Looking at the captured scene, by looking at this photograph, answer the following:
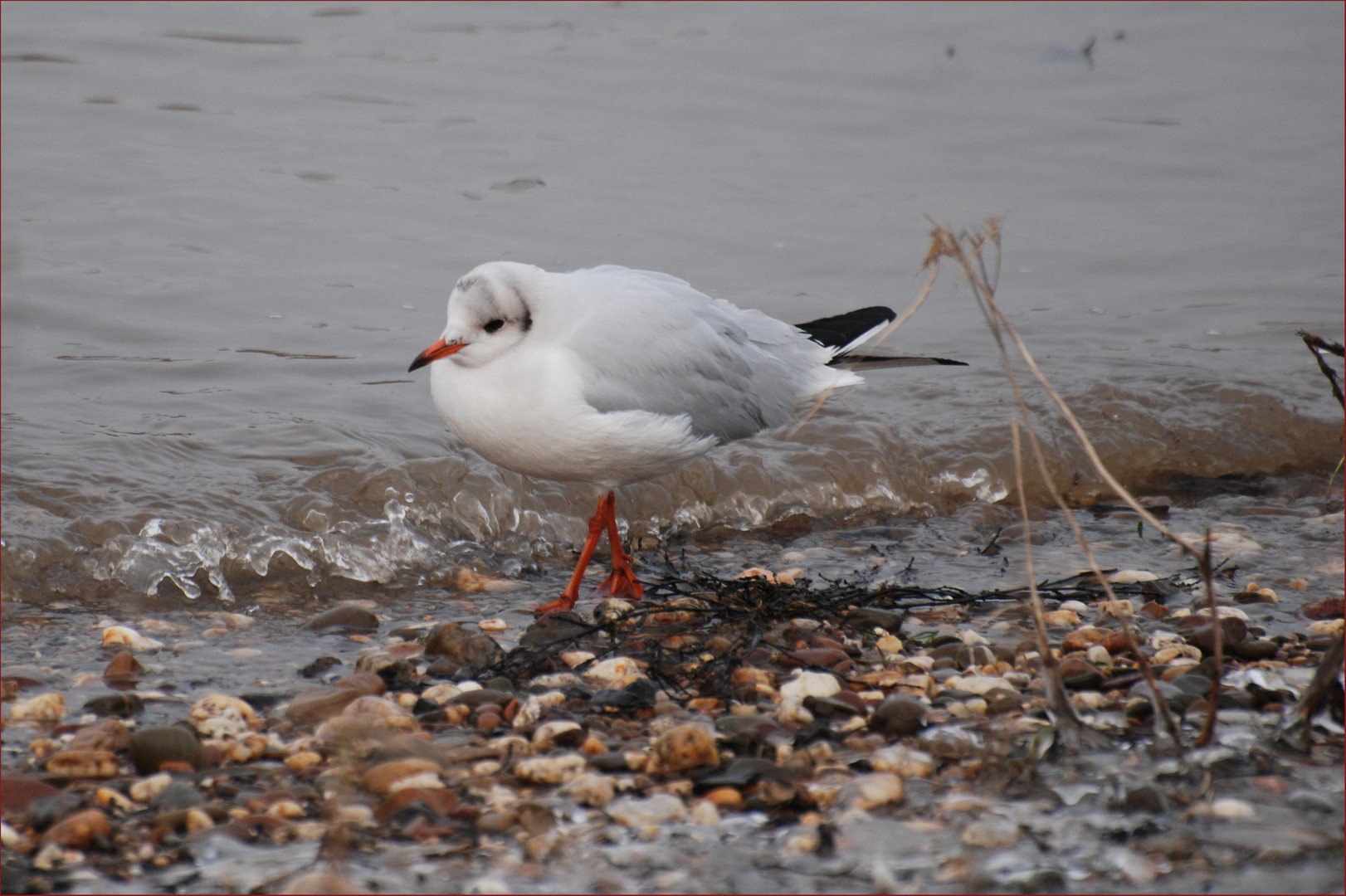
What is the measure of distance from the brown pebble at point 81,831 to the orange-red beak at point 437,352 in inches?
75.4

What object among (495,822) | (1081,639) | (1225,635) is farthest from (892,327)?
(495,822)

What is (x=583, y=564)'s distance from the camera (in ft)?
16.8

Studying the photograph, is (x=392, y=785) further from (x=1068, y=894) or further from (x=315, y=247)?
(x=315, y=247)

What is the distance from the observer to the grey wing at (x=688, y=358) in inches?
188

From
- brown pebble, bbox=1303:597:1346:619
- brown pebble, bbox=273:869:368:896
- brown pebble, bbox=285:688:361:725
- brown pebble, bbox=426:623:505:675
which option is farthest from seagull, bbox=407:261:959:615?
brown pebble, bbox=273:869:368:896

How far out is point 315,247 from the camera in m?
8.67

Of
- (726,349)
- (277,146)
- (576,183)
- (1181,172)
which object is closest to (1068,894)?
(726,349)

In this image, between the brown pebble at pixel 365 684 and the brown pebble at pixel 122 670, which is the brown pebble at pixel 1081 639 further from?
the brown pebble at pixel 122 670

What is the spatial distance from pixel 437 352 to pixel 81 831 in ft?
6.67

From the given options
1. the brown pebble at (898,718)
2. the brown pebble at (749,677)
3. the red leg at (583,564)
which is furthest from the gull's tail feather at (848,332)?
the brown pebble at (898,718)

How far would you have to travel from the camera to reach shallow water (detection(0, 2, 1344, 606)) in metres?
5.75

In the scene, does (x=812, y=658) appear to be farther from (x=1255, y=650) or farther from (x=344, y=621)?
(x=344, y=621)

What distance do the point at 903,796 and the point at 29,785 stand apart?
1.93 m

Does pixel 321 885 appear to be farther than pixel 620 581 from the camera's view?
Answer: No
